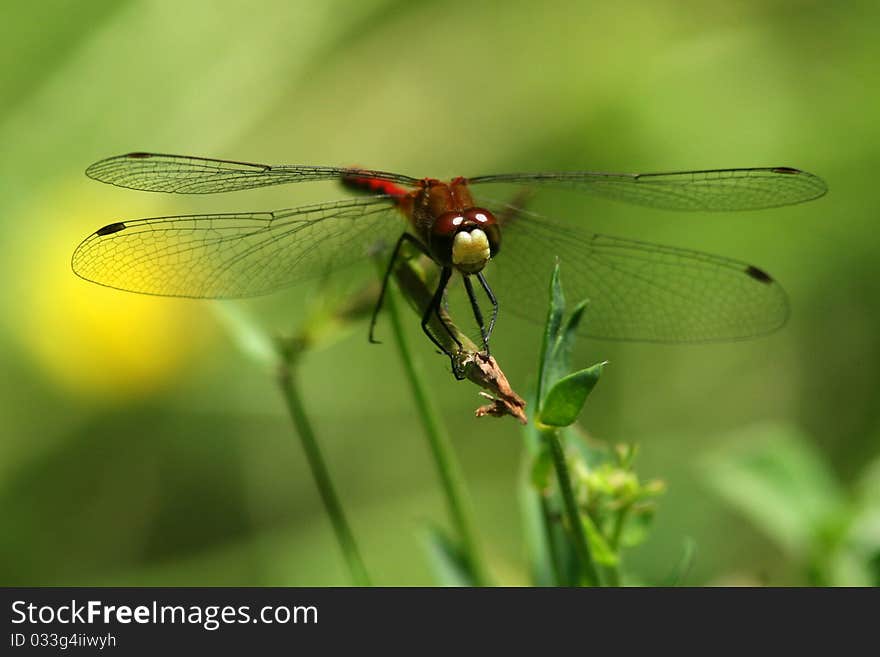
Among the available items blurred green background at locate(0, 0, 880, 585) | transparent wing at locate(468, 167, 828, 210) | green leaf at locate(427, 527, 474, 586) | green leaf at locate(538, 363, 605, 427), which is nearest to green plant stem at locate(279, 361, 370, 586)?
green leaf at locate(427, 527, 474, 586)

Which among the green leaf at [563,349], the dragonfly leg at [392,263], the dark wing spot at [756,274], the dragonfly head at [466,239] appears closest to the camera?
the green leaf at [563,349]

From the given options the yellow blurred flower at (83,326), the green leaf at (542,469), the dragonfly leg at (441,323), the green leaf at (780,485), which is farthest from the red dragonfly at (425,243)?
the yellow blurred flower at (83,326)

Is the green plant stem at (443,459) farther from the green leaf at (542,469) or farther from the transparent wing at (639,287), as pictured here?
the transparent wing at (639,287)

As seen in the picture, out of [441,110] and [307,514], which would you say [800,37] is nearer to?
[441,110]

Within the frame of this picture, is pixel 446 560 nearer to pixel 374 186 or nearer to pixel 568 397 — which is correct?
pixel 568 397

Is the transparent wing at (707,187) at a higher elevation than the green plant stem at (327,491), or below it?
higher
